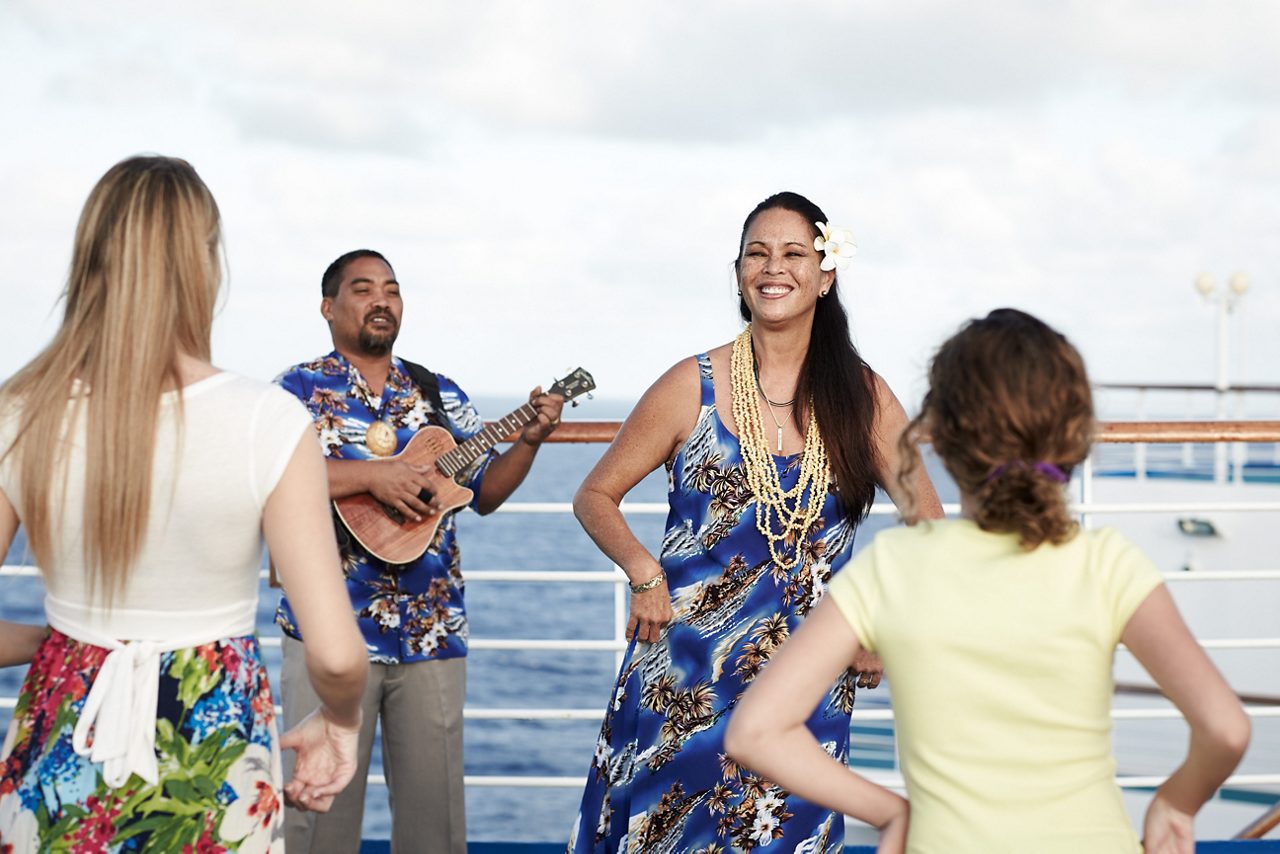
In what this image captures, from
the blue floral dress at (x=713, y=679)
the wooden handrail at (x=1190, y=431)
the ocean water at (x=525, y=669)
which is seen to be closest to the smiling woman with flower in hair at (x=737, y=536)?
the blue floral dress at (x=713, y=679)

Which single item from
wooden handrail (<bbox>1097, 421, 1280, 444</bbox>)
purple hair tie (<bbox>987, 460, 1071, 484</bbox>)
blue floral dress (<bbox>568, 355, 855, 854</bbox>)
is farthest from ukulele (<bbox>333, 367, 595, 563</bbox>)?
purple hair tie (<bbox>987, 460, 1071, 484</bbox>)

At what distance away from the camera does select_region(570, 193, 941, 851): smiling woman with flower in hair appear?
7.84 feet

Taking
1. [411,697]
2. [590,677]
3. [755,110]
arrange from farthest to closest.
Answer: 1. [755,110]
2. [590,677]
3. [411,697]

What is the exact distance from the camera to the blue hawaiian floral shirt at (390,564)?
9.48 ft

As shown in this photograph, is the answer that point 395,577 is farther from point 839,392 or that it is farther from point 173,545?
point 173,545

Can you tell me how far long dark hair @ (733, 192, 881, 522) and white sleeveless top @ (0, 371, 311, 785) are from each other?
4.17 ft

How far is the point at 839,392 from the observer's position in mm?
2514

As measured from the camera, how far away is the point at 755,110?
123 feet

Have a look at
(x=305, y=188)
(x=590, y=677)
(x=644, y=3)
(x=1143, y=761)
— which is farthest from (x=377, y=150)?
(x=1143, y=761)

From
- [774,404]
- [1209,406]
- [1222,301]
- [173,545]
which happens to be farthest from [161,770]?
[1222,301]

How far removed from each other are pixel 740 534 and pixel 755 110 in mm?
Answer: 36234

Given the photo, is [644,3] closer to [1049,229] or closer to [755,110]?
[755,110]

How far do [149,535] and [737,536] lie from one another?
4.07 feet

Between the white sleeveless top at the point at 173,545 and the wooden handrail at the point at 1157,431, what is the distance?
1636mm
